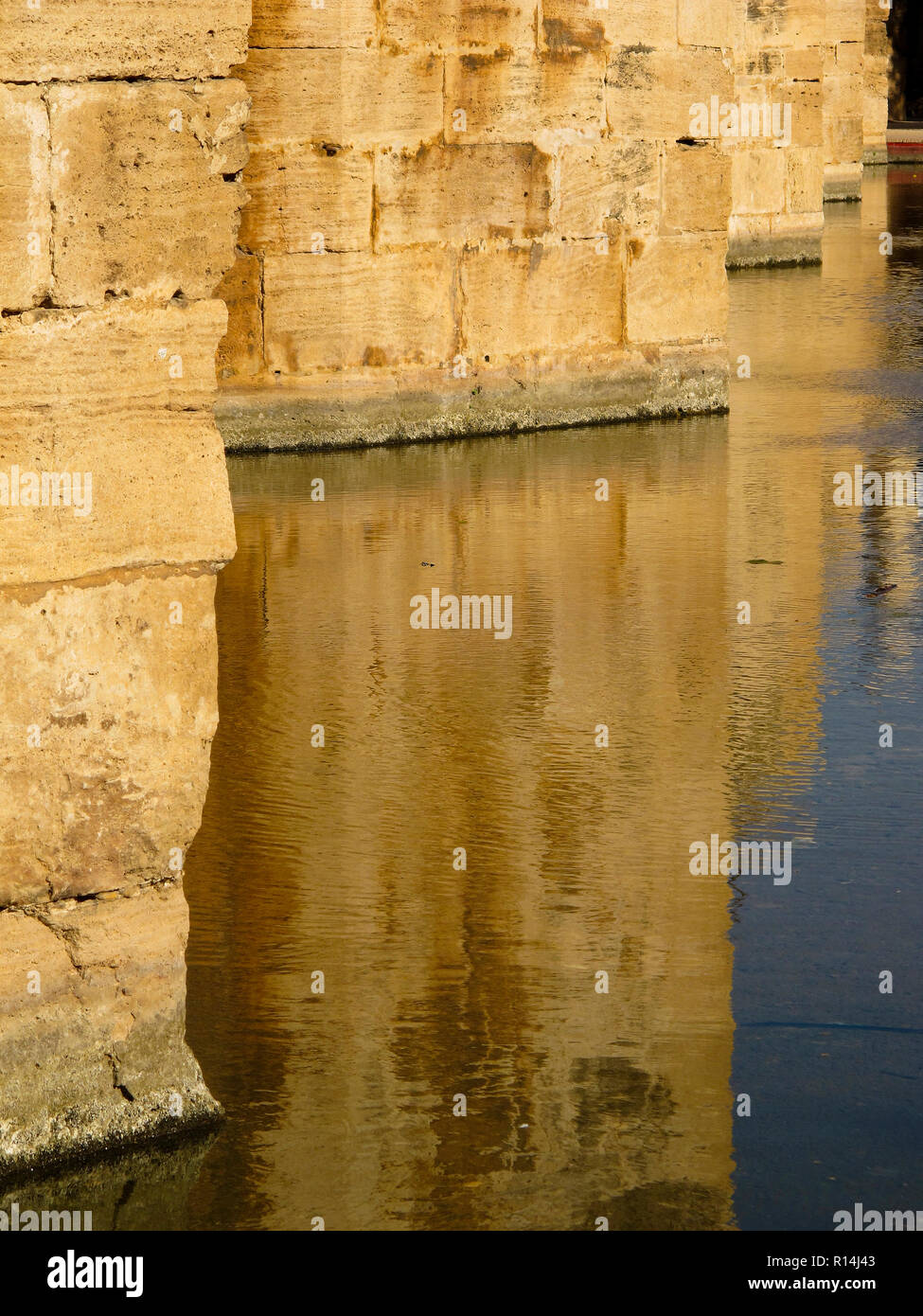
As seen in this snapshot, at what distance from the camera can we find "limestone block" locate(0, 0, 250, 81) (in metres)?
3.49

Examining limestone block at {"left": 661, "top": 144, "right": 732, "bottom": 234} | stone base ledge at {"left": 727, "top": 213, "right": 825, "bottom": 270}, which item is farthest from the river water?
stone base ledge at {"left": 727, "top": 213, "right": 825, "bottom": 270}

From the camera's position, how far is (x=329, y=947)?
446 centimetres

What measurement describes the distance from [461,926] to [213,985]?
23.4 inches

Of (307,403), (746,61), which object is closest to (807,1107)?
(307,403)

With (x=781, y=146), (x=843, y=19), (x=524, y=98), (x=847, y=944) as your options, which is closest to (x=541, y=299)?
(x=524, y=98)

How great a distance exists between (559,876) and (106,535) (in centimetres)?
162

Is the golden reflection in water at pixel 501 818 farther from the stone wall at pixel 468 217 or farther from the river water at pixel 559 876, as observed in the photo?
the stone wall at pixel 468 217

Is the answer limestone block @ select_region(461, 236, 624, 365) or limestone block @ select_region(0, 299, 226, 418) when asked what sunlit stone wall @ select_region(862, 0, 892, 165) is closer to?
limestone block @ select_region(461, 236, 624, 365)

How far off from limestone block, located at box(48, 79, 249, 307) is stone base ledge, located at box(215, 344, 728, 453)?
21.5 feet

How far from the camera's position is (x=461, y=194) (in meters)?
10.6

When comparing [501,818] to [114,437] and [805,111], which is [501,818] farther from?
[805,111]

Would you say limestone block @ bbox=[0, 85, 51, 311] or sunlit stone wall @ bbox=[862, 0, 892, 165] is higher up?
sunlit stone wall @ bbox=[862, 0, 892, 165]

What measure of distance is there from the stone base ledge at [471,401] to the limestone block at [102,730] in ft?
21.7

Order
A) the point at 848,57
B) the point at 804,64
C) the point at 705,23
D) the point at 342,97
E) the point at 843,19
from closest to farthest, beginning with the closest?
the point at 342,97 < the point at 705,23 < the point at 804,64 < the point at 843,19 < the point at 848,57
